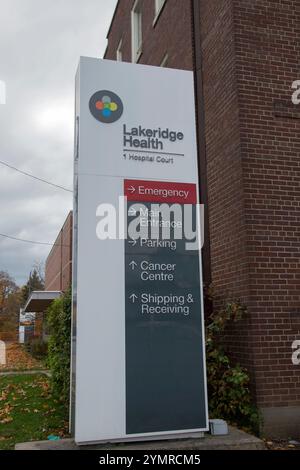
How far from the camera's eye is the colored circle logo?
18.1 ft

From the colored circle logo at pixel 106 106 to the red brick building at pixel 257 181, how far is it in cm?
210

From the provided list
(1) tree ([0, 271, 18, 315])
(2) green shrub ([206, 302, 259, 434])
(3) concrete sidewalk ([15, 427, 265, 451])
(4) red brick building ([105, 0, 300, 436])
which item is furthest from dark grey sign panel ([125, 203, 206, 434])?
(1) tree ([0, 271, 18, 315])

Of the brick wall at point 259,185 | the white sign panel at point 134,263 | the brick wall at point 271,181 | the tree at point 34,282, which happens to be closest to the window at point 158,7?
the brick wall at point 259,185

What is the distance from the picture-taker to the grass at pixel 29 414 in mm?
6434

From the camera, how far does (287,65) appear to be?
7418 mm

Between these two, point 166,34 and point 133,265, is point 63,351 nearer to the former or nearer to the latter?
point 133,265

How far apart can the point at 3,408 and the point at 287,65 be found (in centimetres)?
714

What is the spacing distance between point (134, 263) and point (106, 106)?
1.81m

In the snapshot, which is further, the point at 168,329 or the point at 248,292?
the point at 248,292

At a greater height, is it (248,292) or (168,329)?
(248,292)

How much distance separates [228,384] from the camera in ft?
20.9
